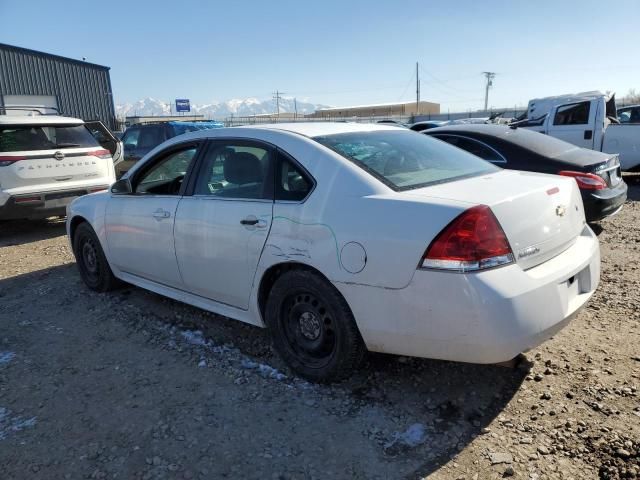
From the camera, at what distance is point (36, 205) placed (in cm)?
720

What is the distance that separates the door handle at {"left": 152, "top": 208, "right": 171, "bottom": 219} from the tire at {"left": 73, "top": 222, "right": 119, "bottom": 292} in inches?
45.9

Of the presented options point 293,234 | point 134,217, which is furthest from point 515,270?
point 134,217

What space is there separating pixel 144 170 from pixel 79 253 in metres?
1.53

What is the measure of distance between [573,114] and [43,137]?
406 inches

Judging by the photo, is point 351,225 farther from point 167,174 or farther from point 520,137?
point 520,137

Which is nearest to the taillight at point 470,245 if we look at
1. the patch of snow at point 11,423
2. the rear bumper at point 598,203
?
the patch of snow at point 11,423

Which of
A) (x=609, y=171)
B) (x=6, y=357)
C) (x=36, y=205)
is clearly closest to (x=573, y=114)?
(x=609, y=171)

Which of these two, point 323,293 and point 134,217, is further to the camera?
point 134,217

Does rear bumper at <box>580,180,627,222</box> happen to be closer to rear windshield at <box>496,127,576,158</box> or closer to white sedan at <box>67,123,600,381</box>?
rear windshield at <box>496,127,576,158</box>

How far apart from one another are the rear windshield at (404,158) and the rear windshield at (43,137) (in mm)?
5917

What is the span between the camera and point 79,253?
5180 mm

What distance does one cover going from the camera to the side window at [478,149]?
20.1 ft

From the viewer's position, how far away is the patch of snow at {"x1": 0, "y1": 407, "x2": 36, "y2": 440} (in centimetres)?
279

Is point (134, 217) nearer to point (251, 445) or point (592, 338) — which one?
point (251, 445)
